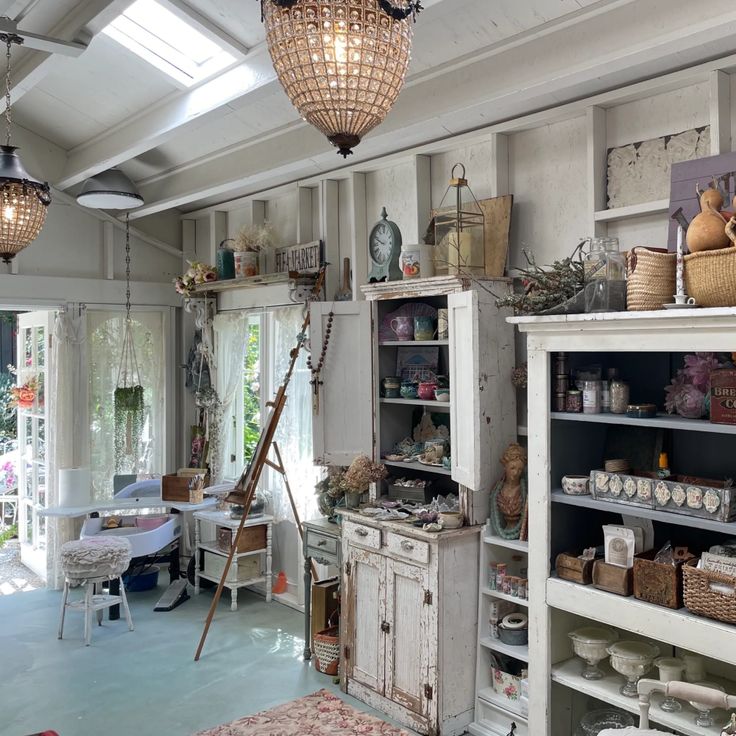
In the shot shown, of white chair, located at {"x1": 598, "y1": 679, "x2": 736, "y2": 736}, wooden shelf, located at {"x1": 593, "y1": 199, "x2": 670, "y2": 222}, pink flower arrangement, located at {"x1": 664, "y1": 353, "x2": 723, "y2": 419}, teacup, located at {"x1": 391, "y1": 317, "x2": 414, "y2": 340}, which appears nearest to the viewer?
white chair, located at {"x1": 598, "y1": 679, "x2": 736, "y2": 736}

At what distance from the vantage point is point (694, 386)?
2766 millimetres

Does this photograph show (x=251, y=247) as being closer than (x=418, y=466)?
No

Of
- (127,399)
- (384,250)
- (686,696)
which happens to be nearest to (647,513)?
(686,696)

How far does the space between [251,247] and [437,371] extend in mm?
1880

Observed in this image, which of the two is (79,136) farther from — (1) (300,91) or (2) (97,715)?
(1) (300,91)

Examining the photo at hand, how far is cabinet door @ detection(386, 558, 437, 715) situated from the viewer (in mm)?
3508

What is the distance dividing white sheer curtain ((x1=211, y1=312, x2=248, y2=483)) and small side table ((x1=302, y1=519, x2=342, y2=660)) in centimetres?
176

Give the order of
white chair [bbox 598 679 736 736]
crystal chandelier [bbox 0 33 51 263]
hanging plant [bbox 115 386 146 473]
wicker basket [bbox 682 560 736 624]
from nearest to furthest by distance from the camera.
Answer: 1. white chair [bbox 598 679 736 736]
2. wicker basket [bbox 682 560 736 624]
3. crystal chandelier [bbox 0 33 51 263]
4. hanging plant [bbox 115 386 146 473]

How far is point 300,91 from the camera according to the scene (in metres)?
1.63

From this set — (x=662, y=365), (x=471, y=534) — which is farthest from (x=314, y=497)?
(x=662, y=365)

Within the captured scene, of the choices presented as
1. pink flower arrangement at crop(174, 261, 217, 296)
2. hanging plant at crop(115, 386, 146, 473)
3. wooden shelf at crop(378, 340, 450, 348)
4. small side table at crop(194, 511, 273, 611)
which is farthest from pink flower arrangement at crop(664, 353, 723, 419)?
hanging plant at crop(115, 386, 146, 473)

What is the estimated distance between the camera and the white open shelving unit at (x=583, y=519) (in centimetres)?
262

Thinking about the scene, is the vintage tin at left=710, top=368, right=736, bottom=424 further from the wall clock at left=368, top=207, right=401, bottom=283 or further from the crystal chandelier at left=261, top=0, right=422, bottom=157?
the wall clock at left=368, top=207, right=401, bottom=283

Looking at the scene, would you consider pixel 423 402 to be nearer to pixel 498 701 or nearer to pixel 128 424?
pixel 498 701
